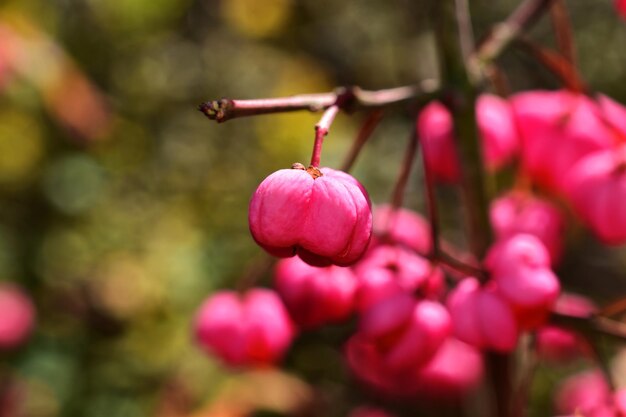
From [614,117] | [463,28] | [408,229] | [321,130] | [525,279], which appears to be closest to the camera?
[321,130]

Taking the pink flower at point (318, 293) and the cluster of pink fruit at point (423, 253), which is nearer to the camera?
the cluster of pink fruit at point (423, 253)

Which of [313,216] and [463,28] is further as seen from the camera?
[463,28]

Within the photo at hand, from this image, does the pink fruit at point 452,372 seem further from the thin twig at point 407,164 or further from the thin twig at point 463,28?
the thin twig at point 463,28

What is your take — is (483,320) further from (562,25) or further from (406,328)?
(562,25)

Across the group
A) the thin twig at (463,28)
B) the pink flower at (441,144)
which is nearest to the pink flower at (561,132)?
the pink flower at (441,144)

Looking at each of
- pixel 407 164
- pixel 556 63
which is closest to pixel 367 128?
pixel 407 164

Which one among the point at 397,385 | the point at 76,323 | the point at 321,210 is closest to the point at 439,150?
the point at 397,385

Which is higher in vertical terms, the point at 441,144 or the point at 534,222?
the point at 441,144
